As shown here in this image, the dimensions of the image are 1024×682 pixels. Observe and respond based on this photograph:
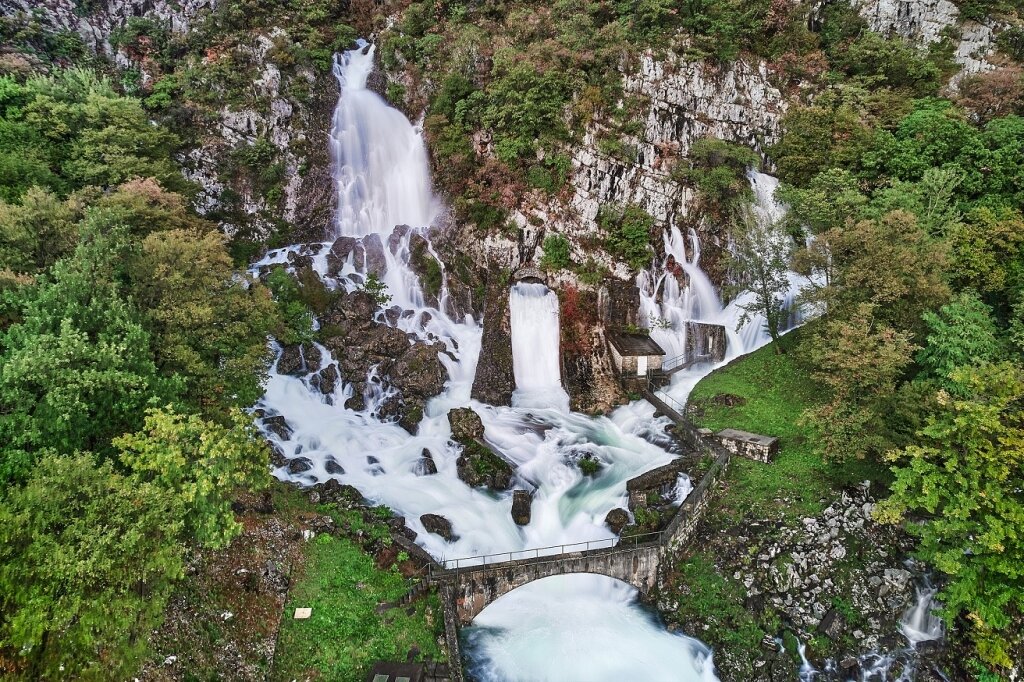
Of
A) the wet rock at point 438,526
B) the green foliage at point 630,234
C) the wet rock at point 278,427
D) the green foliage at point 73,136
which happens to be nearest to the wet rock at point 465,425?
the wet rock at point 438,526

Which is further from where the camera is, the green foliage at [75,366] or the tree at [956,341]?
the tree at [956,341]

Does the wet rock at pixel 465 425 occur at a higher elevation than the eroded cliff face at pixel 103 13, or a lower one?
lower

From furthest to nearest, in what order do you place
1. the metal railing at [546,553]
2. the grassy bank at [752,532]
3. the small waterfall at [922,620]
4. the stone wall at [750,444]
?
the stone wall at [750,444] → the metal railing at [546,553] → the grassy bank at [752,532] → the small waterfall at [922,620]

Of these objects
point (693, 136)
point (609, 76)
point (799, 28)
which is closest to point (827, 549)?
point (693, 136)

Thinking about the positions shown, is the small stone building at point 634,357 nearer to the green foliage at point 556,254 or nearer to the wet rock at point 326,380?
the green foliage at point 556,254

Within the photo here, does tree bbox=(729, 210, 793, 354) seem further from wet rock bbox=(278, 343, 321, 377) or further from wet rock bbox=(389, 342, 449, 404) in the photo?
wet rock bbox=(278, 343, 321, 377)

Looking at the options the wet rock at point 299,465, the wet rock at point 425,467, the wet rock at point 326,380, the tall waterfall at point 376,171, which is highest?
the tall waterfall at point 376,171

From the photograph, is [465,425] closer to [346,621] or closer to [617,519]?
[617,519]

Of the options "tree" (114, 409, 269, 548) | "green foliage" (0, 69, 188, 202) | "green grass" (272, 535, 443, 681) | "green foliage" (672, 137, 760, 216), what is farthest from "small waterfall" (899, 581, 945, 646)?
Result: "green foliage" (0, 69, 188, 202)
